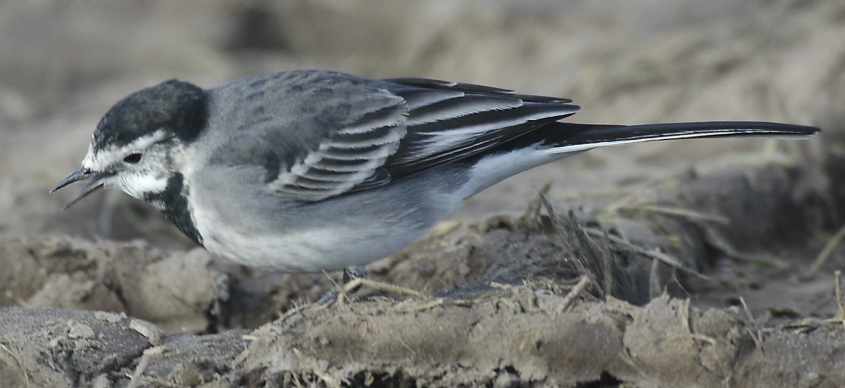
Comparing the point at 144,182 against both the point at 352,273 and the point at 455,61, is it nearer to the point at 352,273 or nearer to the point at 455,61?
the point at 352,273

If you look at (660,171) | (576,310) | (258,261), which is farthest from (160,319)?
(660,171)

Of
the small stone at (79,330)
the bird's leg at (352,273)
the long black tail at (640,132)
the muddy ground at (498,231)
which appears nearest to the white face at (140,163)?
the muddy ground at (498,231)

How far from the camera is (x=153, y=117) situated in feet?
20.9

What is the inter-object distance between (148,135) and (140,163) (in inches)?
6.2

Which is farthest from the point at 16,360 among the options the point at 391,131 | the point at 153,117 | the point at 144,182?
the point at 391,131

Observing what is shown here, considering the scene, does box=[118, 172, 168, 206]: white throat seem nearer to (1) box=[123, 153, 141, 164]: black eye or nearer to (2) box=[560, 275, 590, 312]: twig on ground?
(1) box=[123, 153, 141, 164]: black eye

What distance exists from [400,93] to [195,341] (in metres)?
1.70

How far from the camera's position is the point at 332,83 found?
6.65 meters

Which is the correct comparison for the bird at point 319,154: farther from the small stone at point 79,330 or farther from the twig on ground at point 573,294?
the twig on ground at point 573,294

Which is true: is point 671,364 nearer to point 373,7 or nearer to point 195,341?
point 195,341

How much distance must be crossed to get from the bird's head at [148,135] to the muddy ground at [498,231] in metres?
0.74

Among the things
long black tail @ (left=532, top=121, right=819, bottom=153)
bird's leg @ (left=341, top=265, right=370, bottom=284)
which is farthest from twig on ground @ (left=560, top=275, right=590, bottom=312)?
bird's leg @ (left=341, top=265, right=370, bottom=284)

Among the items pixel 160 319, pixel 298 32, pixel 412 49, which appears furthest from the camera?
pixel 298 32

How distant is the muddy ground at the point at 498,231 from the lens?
17.4ft
